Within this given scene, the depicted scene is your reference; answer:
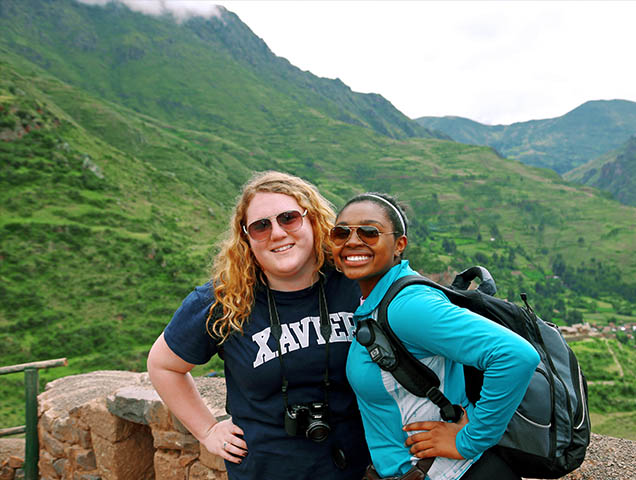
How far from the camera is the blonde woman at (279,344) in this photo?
239 centimetres

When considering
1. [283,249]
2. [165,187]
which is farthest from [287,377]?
[165,187]

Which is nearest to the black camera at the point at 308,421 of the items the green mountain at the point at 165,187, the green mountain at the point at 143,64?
the green mountain at the point at 165,187

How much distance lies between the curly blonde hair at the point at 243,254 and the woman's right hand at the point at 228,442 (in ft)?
1.80

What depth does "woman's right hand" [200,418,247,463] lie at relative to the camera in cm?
254

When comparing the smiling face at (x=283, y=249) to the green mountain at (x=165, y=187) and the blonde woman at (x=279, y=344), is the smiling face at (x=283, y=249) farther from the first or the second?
the green mountain at (x=165, y=187)

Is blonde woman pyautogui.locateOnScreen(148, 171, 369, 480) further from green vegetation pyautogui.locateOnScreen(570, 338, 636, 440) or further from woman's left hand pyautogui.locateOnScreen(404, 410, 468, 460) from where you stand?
green vegetation pyautogui.locateOnScreen(570, 338, 636, 440)

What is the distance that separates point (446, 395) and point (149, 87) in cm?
15638

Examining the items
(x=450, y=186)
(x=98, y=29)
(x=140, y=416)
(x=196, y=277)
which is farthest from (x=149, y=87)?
(x=140, y=416)

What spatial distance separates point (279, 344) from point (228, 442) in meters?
0.69

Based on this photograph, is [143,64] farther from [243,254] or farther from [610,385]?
[243,254]

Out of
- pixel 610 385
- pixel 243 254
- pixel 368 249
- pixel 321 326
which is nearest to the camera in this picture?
pixel 368 249

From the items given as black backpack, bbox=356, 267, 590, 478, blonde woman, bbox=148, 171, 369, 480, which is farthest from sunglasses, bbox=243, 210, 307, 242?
black backpack, bbox=356, 267, 590, 478

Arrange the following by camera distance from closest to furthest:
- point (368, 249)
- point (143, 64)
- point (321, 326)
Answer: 1. point (368, 249)
2. point (321, 326)
3. point (143, 64)

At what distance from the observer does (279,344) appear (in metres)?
2.38
